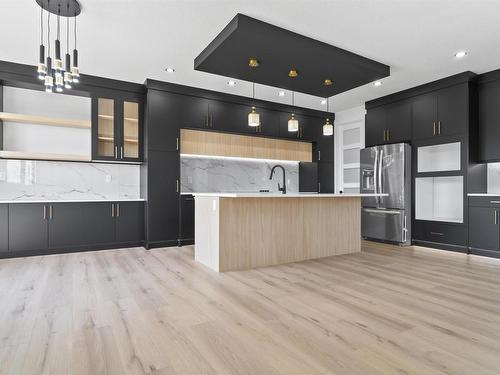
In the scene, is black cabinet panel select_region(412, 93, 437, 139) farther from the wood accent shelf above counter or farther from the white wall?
the wood accent shelf above counter

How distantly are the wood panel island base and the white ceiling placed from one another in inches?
76.2

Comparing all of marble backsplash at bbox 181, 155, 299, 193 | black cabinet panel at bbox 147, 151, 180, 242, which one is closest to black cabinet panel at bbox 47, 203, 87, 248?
black cabinet panel at bbox 147, 151, 180, 242

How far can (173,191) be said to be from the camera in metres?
5.30

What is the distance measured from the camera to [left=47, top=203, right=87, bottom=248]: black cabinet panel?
4.56 metres

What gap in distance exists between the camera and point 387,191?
5.64m

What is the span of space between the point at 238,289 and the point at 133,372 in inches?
57.4

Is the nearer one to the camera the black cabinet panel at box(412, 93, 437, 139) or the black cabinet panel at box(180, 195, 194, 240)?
the black cabinet panel at box(412, 93, 437, 139)

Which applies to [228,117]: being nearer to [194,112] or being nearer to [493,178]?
[194,112]

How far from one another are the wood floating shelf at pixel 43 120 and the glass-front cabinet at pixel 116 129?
0.77ft

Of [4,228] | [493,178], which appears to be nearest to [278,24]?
[493,178]

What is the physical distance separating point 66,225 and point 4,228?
75 cm

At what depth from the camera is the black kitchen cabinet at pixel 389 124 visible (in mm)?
5625

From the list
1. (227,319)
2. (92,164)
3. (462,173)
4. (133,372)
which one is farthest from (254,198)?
(462,173)

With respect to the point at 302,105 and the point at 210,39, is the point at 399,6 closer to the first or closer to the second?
the point at 210,39
